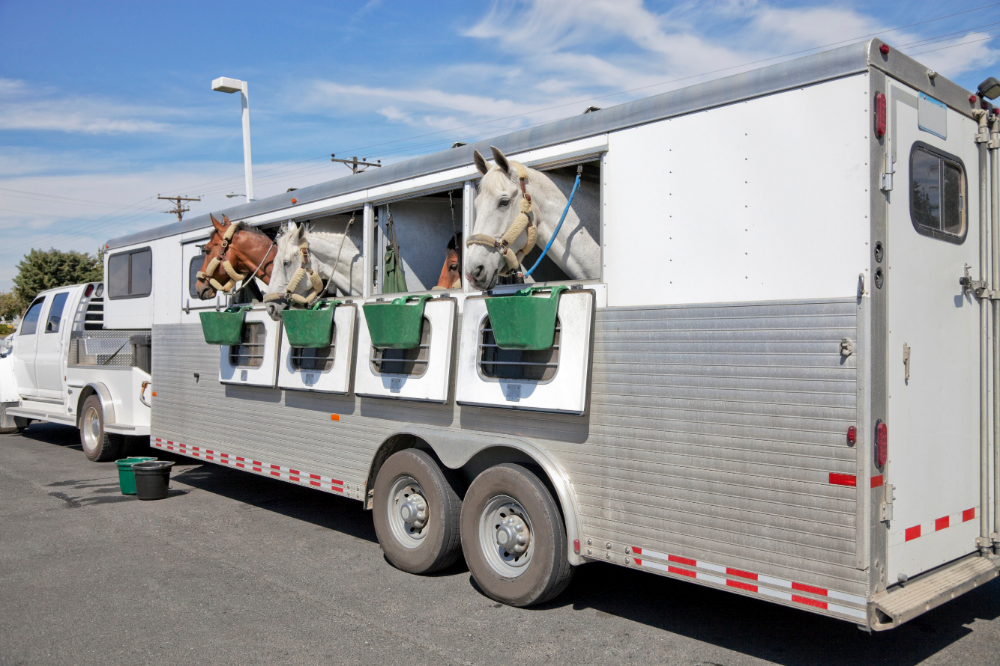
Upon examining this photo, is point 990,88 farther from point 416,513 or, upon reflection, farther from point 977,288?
point 416,513

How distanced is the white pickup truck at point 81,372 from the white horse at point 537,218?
6.93 metres

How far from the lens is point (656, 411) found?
4309 mm

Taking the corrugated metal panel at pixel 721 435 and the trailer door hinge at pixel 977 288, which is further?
the trailer door hinge at pixel 977 288

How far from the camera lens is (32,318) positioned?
12.9m

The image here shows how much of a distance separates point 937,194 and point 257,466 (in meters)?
6.04

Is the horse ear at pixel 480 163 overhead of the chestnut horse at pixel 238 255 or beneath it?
overhead


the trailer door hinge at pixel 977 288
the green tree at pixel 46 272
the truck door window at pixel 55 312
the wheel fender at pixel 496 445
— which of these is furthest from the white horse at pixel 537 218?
the green tree at pixel 46 272

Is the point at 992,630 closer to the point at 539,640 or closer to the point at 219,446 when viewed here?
the point at 539,640

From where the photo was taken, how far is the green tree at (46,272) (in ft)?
145

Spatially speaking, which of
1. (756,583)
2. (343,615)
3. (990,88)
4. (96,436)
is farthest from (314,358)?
(96,436)

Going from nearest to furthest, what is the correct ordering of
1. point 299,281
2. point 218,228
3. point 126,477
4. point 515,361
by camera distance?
1. point 515,361
2. point 299,281
3. point 218,228
4. point 126,477

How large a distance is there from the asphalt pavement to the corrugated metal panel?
0.77m

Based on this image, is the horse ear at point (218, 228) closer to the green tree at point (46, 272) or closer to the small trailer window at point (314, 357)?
the small trailer window at point (314, 357)

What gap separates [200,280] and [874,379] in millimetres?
6402
